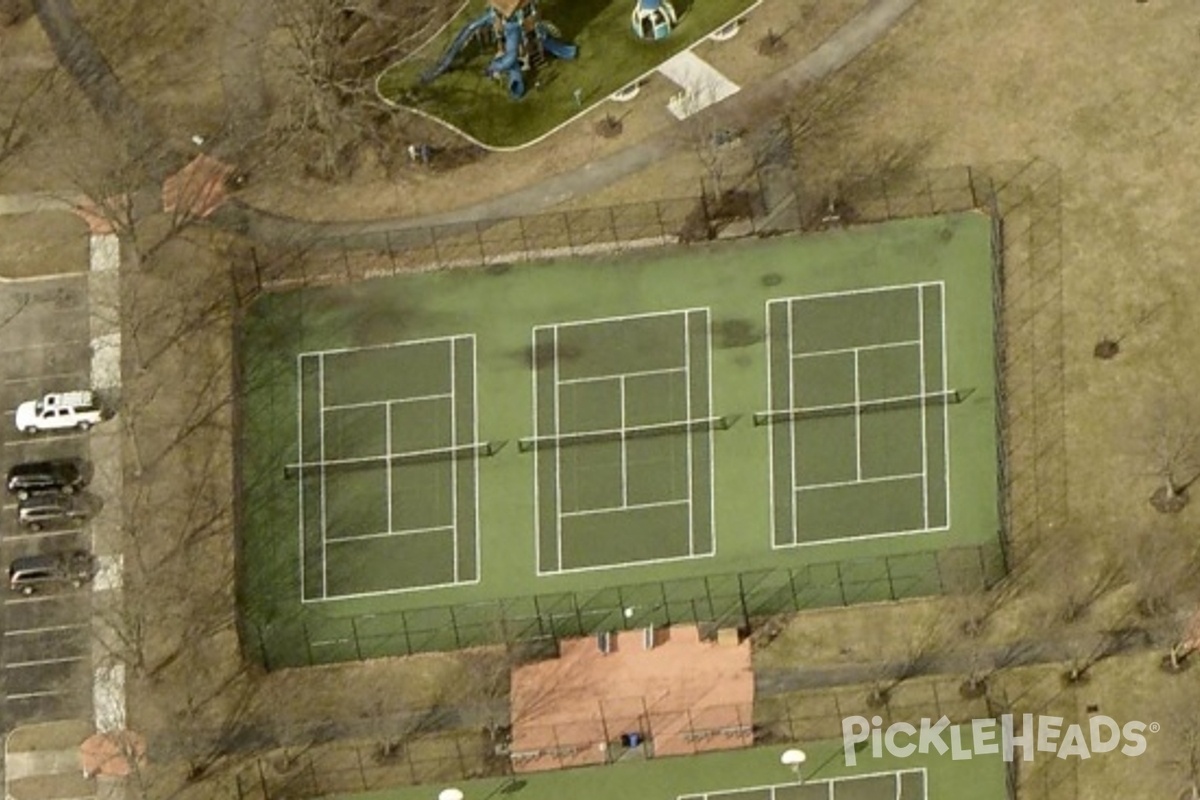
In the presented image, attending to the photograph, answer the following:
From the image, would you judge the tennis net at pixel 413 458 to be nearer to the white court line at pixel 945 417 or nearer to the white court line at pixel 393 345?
the white court line at pixel 393 345

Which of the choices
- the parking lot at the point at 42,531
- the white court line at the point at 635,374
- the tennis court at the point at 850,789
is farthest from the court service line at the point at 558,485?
the parking lot at the point at 42,531

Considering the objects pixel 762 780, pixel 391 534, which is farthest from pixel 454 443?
pixel 762 780

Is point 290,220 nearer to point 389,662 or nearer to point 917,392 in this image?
point 389,662

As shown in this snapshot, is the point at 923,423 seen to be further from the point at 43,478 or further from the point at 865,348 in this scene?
the point at 43,478

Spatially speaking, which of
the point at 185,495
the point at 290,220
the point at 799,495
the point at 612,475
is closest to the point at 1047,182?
the point at 799,495

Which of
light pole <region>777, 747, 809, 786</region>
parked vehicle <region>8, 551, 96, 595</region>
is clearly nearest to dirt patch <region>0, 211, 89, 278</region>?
parked vehicle <region>8, 551, 96, 595</region>

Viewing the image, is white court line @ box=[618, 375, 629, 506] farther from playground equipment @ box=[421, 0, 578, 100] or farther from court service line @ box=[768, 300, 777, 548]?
playground equipment @ box=[421, 0, 578, 100]
